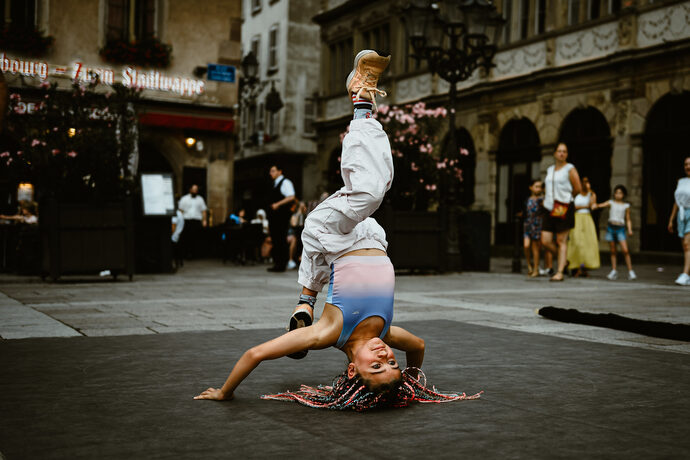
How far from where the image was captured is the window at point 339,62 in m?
35.9

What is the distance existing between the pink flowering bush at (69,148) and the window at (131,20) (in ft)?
28.8

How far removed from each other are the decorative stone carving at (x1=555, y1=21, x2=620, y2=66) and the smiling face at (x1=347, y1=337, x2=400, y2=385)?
63.3 ft

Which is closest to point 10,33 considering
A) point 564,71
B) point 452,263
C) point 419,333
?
point 452,263

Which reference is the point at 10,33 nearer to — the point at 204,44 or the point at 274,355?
the point at 204,44

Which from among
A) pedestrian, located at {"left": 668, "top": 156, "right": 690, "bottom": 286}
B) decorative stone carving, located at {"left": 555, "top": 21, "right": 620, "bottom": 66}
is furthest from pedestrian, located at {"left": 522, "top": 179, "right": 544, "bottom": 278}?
decorative stone carving, located at {"left": 555, "top": 21, "right": 620, "bottom": 66}

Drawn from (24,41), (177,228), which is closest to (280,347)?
(177,228)

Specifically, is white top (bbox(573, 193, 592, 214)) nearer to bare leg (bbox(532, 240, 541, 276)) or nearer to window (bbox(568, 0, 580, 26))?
bare leg (bbox(532, 240, 541, 276))

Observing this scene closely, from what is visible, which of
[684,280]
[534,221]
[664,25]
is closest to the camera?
[684,280]

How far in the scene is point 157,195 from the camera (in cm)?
1398

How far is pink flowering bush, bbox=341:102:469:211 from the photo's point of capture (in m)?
14.6

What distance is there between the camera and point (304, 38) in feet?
145

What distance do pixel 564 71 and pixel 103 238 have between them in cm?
1514

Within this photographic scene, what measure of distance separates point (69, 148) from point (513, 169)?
16.1 m

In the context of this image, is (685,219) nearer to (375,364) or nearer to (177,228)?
(177,228)
